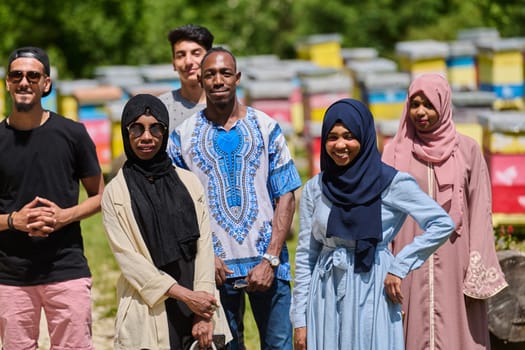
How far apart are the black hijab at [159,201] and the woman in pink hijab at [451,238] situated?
3.83ft

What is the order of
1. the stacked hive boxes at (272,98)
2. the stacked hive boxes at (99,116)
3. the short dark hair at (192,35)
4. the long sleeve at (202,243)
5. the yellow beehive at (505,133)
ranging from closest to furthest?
1. the long sleeve at (202,243)
2. the short dark hair at (192,35)
3. the yellow beehive at (505,133)
4. the stacked hive boxes at (272,98)
5. the stacked hive boxes at (99,116)

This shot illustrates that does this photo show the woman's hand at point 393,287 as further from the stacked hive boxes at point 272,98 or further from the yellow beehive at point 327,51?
the yellow beehive at point 327,51

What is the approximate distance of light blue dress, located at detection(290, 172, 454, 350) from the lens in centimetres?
464

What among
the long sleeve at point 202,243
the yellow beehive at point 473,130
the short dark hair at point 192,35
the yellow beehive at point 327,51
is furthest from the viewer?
the yellow beehive at point 327,51

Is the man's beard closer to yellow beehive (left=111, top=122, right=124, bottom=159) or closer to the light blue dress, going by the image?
the light blue dress

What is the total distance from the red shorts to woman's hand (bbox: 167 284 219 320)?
66 cm

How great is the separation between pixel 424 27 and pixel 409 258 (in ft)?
59.5

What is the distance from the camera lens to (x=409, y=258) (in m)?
4.62

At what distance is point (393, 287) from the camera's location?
4.61m

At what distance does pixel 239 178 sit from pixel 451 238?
1106 mm

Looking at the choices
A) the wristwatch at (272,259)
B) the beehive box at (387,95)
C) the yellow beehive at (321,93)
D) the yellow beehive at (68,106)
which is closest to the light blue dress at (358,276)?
the wristwatch at (272,259)

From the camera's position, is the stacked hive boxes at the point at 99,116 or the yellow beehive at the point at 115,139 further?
the stacked hive boxes at the point at 99,116

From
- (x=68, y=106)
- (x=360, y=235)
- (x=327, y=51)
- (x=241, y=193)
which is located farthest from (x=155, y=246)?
(x=327, y=51)

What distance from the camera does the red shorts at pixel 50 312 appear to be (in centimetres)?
504
